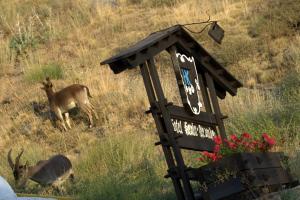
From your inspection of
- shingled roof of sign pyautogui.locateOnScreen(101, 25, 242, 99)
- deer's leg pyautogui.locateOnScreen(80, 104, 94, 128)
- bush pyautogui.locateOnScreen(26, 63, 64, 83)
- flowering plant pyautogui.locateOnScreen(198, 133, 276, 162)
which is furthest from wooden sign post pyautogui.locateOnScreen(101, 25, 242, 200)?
bush pyautogui.locateOnScreen(26, 63, 64, 83)

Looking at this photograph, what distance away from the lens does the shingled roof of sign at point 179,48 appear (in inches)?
322

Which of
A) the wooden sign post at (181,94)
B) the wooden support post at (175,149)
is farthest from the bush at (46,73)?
the wooden support post at (175,149)

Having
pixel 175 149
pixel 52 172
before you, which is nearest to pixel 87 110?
pixel 52 172

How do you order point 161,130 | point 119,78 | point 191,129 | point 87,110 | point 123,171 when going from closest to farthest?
1. point 161,130
2. point 191,129
3. point 123,171
4. point 87,110
5. point 119,78

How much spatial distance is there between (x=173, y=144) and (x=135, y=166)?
5307mm

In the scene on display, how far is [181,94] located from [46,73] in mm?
13854

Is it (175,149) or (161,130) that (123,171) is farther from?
(175,149)

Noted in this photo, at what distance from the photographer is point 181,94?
8.64 metres

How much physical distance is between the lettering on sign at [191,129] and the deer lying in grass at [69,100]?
9.49 meters

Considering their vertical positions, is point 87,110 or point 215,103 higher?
point 215,103

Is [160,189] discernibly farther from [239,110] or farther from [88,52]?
[88,52]

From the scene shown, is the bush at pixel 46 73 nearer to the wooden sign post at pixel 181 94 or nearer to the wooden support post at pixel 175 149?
the wooden sign post at pixel 181 94

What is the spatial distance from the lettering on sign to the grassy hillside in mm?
1403

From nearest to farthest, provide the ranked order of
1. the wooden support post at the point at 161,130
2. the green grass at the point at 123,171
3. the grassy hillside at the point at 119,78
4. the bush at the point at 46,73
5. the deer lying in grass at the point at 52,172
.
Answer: the wooden support post at the point at 161,130 → the green grass at the point at 123,171 → the grassy hillside at the point at 119,78 → the deer lying in grass at the point at 52,172 → the bush at the point at 46,73
